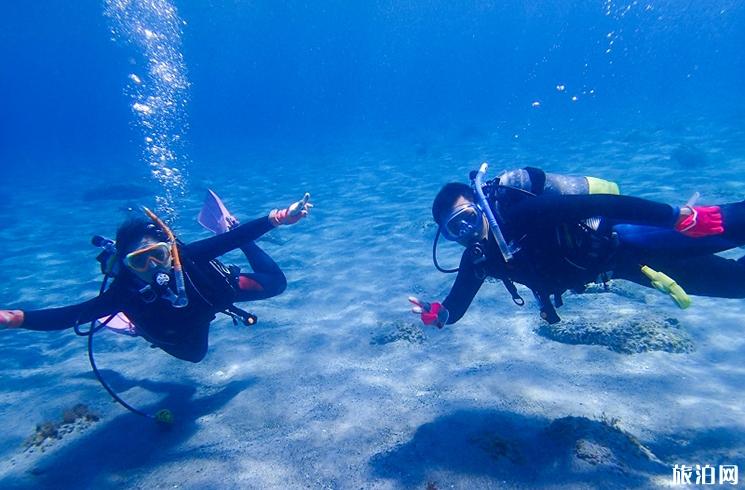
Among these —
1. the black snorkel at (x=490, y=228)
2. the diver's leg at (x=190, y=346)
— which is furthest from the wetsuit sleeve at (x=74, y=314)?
the black snorkel at (x=490, y=228)

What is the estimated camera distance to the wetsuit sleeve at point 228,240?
18.5ft

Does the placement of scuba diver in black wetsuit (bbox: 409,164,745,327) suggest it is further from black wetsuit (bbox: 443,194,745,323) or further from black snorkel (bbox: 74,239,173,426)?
black snorkel (bbox: 74,239,173,426)

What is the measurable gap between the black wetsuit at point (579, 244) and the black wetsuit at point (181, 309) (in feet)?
10.7

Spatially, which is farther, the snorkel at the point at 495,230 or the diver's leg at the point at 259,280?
the diver's leg at the point at 259,280

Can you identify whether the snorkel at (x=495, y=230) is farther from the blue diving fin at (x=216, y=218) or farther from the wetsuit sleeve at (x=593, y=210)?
the blue diving fin at (x=216, y=218)

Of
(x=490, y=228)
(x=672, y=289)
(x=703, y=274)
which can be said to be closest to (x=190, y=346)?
(x=490, y=228)

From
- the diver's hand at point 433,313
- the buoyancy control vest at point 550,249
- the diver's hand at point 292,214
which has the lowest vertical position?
the diver's hand at point 433,313

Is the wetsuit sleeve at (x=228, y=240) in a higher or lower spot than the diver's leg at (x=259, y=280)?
higher

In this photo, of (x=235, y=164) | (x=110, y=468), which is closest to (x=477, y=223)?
(x=110, y=468)

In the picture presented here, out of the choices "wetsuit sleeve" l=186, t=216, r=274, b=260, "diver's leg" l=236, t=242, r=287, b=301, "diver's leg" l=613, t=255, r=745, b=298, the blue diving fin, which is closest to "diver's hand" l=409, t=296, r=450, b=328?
"diver's leg" l=613, t=255, r=745, b=298

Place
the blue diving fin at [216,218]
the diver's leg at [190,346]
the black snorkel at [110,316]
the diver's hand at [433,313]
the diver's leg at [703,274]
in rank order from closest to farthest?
the diver's leg at [703,274] < the black snorkel at [110,316] < the diver's hand at [433,313] < the diver's leg at [190,346] < the blue diving fin at [216,218]

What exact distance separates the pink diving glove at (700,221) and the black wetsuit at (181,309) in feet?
15.0

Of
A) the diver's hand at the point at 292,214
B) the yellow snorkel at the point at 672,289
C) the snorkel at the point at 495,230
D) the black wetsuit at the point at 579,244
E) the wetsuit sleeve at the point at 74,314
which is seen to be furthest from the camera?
the diver's hand at the point at 292,214

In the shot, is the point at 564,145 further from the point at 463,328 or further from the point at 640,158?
the point at 463,328
